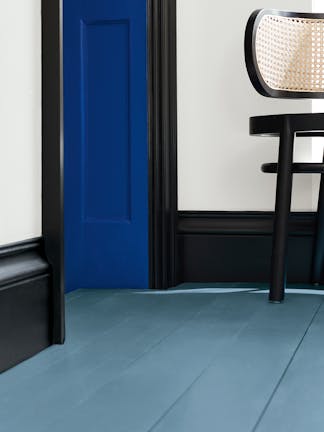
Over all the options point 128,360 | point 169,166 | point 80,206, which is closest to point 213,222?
point 169,166

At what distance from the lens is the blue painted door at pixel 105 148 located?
94.5 inches

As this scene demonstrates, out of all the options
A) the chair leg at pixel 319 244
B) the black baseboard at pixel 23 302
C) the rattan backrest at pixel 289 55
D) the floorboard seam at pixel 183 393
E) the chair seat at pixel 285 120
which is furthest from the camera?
the chair leg at pixel 319 244

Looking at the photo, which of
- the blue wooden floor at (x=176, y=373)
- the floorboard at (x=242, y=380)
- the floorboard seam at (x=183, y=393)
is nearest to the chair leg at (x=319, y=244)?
the blue wooden floor at (x=176, y=373)

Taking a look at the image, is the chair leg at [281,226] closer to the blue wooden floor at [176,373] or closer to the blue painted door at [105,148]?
the blue wooden floor at [176,373]

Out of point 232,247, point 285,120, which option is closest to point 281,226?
point 285,120

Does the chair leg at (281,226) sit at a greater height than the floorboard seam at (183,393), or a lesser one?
greater

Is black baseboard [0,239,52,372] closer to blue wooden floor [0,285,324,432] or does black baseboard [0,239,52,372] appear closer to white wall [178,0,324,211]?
blue wooden floor [0,285,324,432]

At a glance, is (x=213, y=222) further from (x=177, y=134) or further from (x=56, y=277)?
(x=56, y=277)

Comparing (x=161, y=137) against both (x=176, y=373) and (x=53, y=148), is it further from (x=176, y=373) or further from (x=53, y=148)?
(x=176, y=373)

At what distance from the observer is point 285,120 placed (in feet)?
6.81

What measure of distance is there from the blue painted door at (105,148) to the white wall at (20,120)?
84 cm

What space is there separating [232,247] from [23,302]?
3.77ft

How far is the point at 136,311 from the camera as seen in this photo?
2.00m

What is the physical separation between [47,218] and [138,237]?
0.84 m
